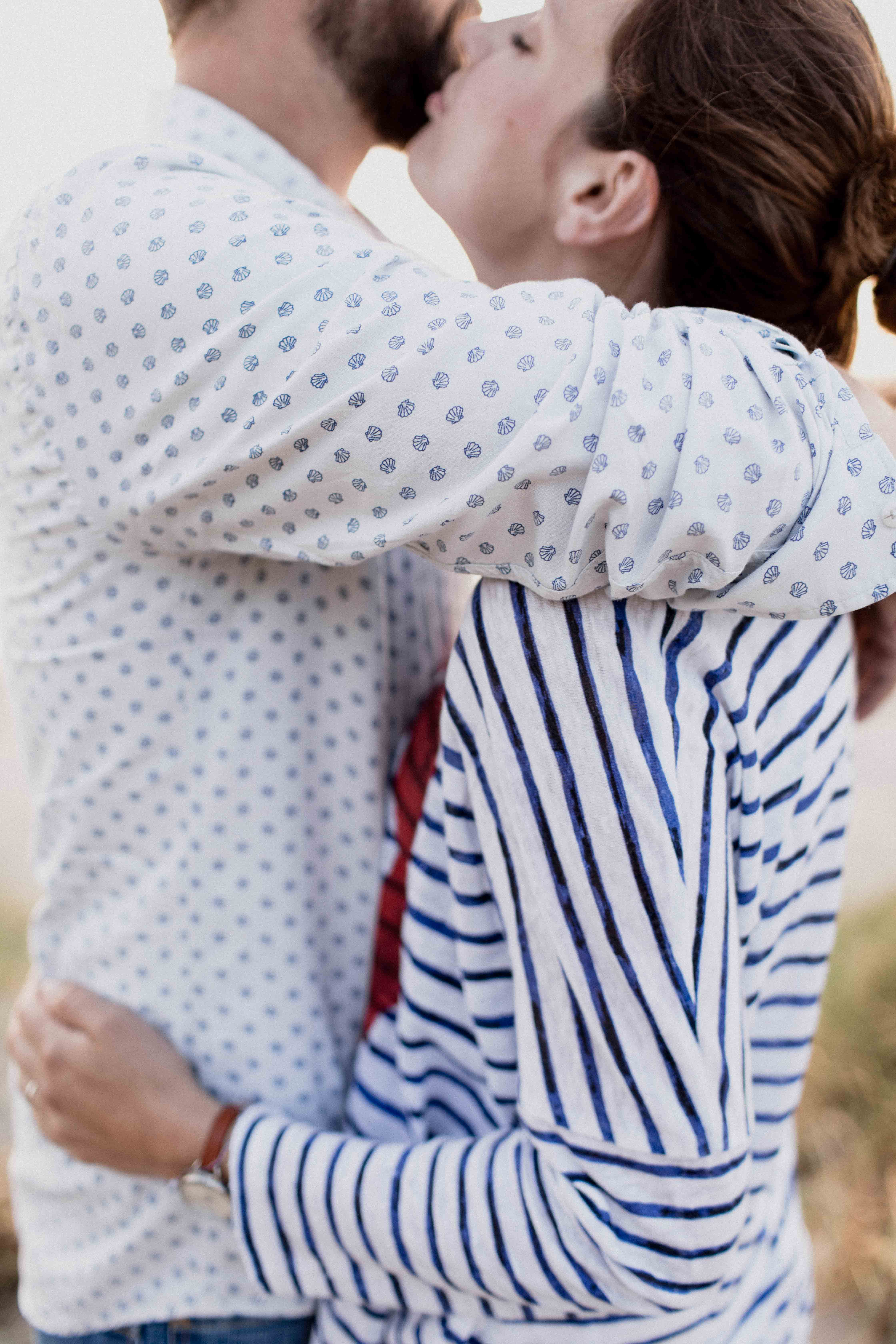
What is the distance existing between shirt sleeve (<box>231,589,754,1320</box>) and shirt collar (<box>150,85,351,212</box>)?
18.2 inches

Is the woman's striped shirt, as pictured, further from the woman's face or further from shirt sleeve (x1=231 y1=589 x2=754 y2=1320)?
the woman's face

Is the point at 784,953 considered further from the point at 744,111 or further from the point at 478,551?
the point at 744,111

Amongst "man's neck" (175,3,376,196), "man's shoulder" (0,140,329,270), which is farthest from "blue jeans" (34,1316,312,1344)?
"man's neck" (175,3,376,196)

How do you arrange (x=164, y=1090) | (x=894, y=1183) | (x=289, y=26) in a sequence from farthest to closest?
1. (x=894, y=1183)
2. (x=289, y=26)
3. (x=164, y=1090)

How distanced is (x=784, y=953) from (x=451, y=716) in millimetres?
413

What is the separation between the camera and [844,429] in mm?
632

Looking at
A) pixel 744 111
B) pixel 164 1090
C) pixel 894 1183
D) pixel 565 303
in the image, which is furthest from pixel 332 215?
pixel 894 1183

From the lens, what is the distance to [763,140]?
0.81 metres

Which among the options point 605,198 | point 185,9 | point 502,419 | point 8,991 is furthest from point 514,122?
point 8,991

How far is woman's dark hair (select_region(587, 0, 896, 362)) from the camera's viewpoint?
79cm

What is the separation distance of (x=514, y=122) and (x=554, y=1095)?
0.84 m

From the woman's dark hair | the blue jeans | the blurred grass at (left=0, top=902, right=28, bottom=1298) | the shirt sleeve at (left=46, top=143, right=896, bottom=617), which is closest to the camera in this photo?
the shirt sleeve at (left=46, top=143, right=896, bottom=617)

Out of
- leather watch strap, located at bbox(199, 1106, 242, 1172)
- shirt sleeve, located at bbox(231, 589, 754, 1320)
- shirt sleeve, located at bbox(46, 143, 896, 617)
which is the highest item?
shirt sleeve, located at bbox(46, 143, 896, 617)

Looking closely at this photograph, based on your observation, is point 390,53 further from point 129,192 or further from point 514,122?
point 129,192
